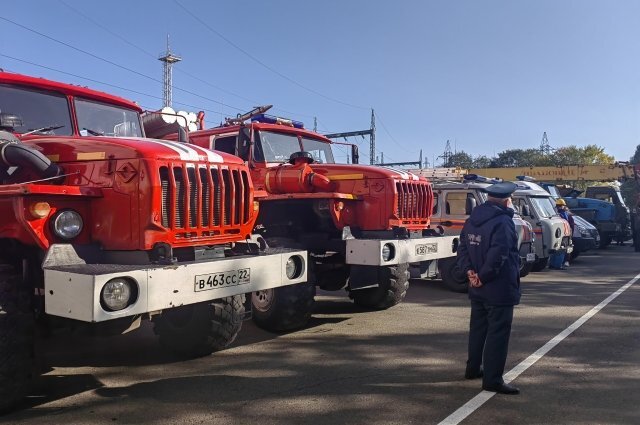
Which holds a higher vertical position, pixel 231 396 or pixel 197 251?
pixel 197 251

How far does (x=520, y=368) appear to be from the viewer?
5.27 metres

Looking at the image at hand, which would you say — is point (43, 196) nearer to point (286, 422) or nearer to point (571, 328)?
point (286, 422)

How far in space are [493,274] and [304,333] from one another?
9.46ft

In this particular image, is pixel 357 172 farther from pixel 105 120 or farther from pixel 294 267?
pixel 105 120

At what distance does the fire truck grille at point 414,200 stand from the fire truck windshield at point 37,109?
4.04 meters

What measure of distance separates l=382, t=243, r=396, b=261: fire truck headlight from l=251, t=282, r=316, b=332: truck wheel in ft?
2.98

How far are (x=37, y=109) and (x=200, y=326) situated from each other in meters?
2.50

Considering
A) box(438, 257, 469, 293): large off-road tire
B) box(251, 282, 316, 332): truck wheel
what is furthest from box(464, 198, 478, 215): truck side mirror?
box(251, 282, 316, 332): truck wheel

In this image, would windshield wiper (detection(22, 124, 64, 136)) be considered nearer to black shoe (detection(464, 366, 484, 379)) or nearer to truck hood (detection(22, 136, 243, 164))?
truck hood (detection(22, 136, 243, 164))

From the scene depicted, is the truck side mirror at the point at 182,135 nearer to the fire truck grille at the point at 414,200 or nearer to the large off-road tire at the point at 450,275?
the fire truck grille at the point at 414,200

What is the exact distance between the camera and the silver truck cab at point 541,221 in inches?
504

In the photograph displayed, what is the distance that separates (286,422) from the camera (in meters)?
3.95

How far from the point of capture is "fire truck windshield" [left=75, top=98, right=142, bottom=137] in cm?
539

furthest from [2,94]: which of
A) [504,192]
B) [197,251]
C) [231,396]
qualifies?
[504,192]
